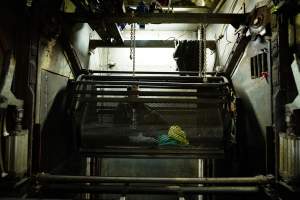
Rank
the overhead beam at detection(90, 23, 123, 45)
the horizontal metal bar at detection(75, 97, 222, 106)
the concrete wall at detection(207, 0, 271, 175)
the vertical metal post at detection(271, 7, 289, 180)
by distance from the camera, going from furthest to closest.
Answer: the overhead beam at detection(90, 23, 123, 45) → the horizontal metal bar at detection(75, 97, 222, 106) → the concrete wall at detection(207, 0, 271, 175) → the vertical metal post at detection(271, 7, 289, 180)

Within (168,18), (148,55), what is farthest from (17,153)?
(148,55)

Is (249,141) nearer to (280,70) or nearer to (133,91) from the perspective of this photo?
(280,70)

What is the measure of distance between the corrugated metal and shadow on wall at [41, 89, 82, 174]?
2.44 metres

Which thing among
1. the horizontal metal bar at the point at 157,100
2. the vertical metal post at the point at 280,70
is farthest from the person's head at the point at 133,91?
the vertical metal post at the point at 280,70

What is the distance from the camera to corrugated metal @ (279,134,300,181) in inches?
83.7

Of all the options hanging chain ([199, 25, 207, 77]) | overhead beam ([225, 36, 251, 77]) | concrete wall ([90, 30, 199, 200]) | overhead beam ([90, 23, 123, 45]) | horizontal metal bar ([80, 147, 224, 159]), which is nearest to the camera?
horizontal metal bar ([80, 147, 224, 159])

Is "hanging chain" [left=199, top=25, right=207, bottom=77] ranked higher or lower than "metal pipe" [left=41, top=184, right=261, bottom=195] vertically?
higher

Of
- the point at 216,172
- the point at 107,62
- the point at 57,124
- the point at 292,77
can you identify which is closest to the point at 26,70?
the point at 57,124

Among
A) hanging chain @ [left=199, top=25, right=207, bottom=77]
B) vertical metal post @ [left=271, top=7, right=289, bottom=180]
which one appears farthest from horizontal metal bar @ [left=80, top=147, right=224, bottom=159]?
hanging chain @ [left=199, top=25, right=207, bottom=77]

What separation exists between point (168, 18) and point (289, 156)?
2244 mm

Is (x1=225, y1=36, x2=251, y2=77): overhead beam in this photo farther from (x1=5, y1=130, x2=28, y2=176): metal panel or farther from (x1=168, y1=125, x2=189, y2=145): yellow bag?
(x1=5, y1=130, x2=28, y2=176): metal panel

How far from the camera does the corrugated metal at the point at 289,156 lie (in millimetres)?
2125

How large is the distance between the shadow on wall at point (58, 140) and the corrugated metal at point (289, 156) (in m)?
2.44

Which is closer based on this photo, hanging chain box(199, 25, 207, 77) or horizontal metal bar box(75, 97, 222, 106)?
horizontal metal bar box(75, 97, 222, 106)
